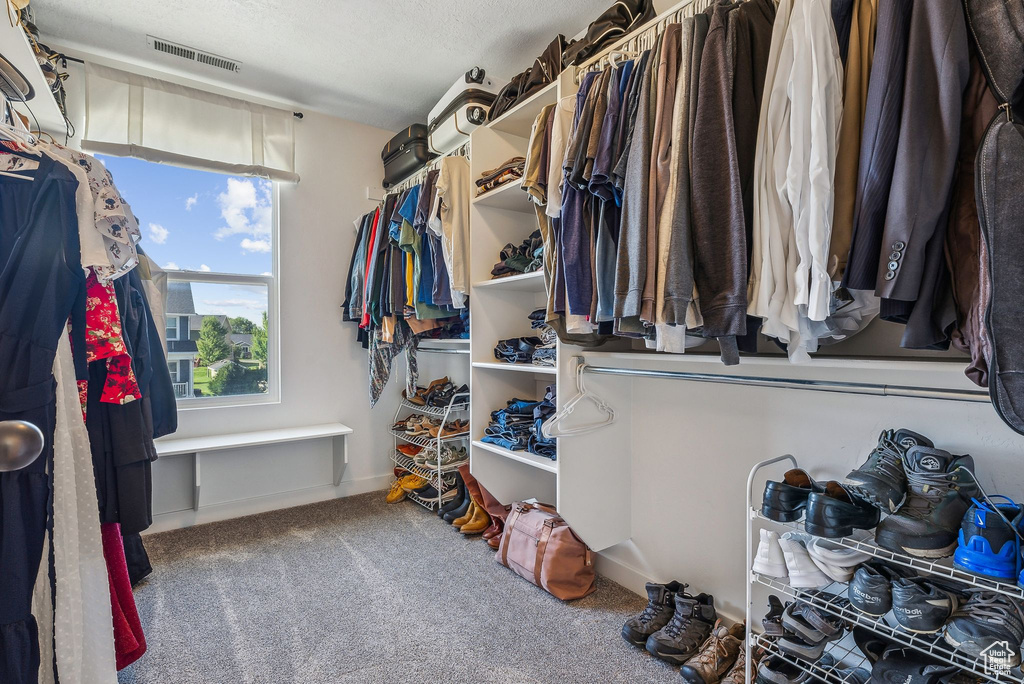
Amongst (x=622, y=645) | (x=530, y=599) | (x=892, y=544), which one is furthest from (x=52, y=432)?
(x=892, y=544)

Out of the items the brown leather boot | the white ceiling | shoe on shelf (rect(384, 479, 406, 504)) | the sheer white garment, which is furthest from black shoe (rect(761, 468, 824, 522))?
shoe on shelf (rect(384, 479, 406, 504))

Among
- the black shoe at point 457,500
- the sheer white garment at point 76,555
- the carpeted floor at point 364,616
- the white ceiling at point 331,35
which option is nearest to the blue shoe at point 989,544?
the carpeted floor at point 364,616

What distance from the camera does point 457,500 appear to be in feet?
9.26

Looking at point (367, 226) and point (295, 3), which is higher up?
point (295, 3)

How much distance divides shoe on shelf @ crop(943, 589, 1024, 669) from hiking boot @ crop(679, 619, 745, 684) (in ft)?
2.11

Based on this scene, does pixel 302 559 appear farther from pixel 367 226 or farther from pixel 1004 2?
pixel 1004 2

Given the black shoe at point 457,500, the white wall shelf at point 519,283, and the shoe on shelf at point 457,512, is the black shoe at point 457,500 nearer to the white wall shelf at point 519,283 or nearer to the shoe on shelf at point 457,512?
the shoe on shelf at point 457,512

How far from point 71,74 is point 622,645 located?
3732 millimetres

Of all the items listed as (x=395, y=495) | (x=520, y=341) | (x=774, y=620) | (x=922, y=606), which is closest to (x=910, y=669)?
(x=922, y=606)

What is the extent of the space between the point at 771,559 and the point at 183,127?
349cm

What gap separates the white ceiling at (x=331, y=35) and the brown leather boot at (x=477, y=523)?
2.45 m

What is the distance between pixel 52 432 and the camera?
1159 millimetres

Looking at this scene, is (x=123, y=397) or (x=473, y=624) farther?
(x=473, y=624)

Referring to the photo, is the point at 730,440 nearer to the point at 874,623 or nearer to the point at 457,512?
the point at 874,623
